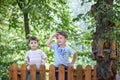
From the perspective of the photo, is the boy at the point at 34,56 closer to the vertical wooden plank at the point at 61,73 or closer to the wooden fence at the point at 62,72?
the wooden fence at the point at 62,72

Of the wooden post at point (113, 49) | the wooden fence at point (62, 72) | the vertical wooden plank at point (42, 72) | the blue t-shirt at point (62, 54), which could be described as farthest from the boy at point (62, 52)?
the wooden post at point (113, 49)

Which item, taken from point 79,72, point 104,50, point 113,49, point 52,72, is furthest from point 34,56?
point 113,49

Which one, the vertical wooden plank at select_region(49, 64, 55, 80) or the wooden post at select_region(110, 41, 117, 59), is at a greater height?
the wooden post at select_region(110, 41, 117, 59)

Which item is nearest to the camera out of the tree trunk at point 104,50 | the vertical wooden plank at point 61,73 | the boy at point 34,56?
the tree trunk at point 104,50

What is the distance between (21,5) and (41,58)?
3.60 metres

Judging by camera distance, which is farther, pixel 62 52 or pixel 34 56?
pixel 34 56

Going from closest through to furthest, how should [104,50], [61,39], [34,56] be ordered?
[104,50], [61,39], [34,56]

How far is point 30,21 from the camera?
29.1ft

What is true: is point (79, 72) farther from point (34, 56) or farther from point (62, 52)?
point (34, 56)

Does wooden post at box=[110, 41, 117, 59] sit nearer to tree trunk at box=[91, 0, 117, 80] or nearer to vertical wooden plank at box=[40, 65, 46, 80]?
tree trunk at box=[91, 0, 117, 80]

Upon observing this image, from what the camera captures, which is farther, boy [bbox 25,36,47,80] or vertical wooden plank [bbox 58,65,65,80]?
boy [bbox 25,36,47,80]

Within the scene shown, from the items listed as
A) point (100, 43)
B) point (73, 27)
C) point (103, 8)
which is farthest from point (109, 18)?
point (73, 27)

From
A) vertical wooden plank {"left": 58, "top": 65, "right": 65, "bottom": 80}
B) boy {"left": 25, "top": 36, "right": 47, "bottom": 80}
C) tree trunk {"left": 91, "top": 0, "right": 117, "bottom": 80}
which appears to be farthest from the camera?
boy {"left": 25, "top": 36, "right": 47, "bottom": 80}

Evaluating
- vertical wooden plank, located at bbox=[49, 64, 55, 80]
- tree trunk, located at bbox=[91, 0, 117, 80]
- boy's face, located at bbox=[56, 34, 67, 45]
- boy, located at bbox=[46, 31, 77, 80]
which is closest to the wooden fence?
vertical wooden plank, located at bbox=[49, 64, 55, 80]
